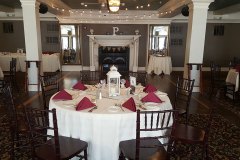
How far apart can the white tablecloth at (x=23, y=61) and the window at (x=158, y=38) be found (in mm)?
4656

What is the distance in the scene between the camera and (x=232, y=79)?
19.0 feet

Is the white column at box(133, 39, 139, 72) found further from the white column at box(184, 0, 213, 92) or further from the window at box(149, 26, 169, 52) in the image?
the white column at box(184, 0, 213, 92)

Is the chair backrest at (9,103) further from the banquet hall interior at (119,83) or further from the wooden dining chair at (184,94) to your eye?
the wooden dining chair at (184,94)

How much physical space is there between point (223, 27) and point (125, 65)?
510 centimetres

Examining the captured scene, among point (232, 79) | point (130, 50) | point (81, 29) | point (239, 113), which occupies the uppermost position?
point (81, 29)

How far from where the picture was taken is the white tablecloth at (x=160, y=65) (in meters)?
9.35

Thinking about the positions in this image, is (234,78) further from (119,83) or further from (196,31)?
(119,83)

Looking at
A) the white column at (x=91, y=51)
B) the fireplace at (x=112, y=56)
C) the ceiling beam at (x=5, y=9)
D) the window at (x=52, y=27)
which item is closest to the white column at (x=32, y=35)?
the ceiling beam at (x=5, y=9)

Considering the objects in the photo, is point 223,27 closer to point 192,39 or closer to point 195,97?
point 192,39

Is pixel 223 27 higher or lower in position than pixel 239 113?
higher

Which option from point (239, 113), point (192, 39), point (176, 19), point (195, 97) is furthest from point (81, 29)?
point (239, 113)

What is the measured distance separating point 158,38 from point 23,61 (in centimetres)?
634

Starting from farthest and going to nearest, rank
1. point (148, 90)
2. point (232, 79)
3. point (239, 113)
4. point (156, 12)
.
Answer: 1. point (156, 12)
2. point (232, 79)
3. point (239, 113)
4. point (148, 90)

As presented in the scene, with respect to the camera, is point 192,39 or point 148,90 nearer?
point 148,90
